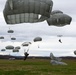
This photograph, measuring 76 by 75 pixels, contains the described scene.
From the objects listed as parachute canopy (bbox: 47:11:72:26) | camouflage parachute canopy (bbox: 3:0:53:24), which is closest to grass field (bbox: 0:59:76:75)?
parachute canopy (bbox: 47:11:72:26)

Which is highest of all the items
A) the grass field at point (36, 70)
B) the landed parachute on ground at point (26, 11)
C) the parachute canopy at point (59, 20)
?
the landed parachute on ground at point (26, 11)

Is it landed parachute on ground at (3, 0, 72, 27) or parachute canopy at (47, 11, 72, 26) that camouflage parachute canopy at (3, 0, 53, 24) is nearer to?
landed parachute on ground at (3, 0, 72, 27)

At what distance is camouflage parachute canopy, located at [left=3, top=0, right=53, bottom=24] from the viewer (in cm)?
3897

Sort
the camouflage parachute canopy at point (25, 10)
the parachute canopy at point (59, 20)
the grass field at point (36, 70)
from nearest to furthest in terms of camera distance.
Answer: the camouflage parachute canopy at point (25, 10) < the grass field at point (36, 70) < the parachute canopy at point (59, 20)

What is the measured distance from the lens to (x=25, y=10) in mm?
39188

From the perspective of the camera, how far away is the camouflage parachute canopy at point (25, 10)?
39.0 meters

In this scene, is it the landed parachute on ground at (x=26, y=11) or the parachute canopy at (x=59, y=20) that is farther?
the parachute canopy at (x=59, y=20)

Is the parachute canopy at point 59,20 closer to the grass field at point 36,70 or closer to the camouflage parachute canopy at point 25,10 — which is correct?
the grass field at point 36,70

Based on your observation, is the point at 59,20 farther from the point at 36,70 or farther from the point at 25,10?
the point at 25,10

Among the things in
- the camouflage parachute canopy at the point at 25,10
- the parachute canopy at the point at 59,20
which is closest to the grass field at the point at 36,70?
the parachute canopy at the point at 59,20

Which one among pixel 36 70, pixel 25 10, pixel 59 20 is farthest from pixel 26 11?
pixel 36 70

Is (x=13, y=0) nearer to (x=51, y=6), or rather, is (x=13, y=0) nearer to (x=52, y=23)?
(x=51, y=6)

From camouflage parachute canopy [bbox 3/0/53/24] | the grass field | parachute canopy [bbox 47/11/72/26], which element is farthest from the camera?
parachute canopy [bbox 47/11/72/26]

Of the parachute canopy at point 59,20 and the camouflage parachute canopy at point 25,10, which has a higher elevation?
the camouflage parachute canopy at point 25,10
